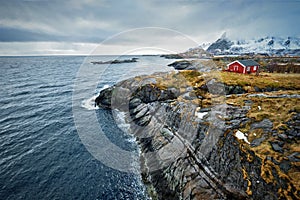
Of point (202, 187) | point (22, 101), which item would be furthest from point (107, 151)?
point (22, 101)

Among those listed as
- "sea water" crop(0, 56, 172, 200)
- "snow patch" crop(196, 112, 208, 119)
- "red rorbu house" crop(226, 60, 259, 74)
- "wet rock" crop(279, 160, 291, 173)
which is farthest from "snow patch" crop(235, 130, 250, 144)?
"red rorbu house" crop(226, 60, 259, 74)

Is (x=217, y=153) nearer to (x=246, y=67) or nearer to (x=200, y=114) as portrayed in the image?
(x=200, y=114)

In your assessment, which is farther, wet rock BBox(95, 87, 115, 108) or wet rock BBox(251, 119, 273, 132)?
wet rock BBox(95, 87, 115, 108)

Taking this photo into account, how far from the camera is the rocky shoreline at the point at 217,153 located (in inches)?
375

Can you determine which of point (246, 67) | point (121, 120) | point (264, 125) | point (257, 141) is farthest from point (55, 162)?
point (246, 67)

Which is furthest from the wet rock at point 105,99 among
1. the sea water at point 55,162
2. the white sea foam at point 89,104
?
the sea water at point 55,162

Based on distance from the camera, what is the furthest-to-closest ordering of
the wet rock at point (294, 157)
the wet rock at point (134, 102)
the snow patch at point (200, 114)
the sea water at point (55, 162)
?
1. the wet rock at point (134, 102)
2. the snow patch at point (200, 114)
3. the sea water at point (55, 162)
4. the wet rock at point (294, 157)

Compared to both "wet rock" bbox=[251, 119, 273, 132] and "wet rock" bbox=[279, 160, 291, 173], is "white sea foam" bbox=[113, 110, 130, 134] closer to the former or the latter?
"wet rock" bbox=[251, 119, 273, 132]

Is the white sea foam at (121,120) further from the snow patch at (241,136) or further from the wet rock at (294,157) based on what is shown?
the wet rock at (294,157)

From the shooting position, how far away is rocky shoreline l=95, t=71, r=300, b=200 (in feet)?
31.2

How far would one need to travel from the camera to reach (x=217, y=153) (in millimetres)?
12164

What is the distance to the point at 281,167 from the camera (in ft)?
30.7

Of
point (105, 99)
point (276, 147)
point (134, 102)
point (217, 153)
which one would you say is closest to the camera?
point (276, 147)

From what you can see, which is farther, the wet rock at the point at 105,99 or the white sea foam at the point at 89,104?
the wet rock at the point at 105,99
